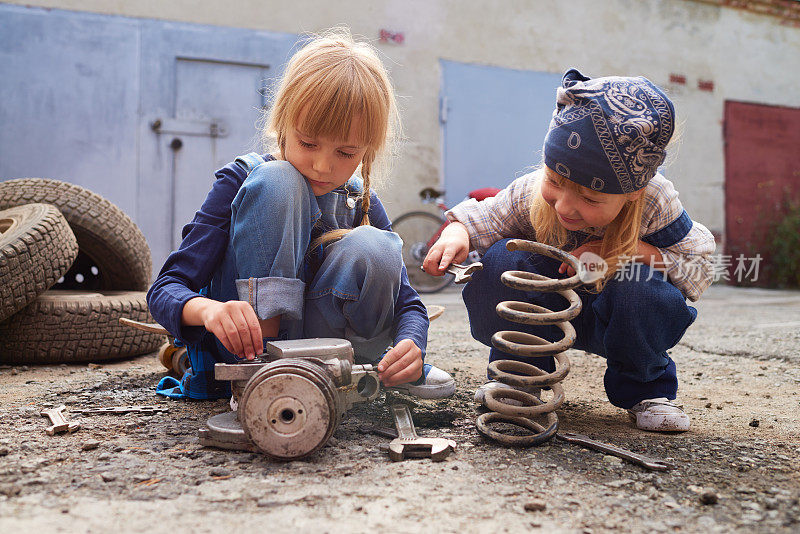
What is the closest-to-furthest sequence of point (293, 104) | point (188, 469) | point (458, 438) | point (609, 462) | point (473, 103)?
point (188, 469) < point (609, 462) < point (458, 438) < point (293, 104) < point (473, 103)

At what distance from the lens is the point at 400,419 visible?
5.31ft

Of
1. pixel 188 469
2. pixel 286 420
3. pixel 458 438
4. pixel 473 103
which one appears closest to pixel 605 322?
pixel 458 438

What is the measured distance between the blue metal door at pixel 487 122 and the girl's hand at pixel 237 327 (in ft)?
19.1

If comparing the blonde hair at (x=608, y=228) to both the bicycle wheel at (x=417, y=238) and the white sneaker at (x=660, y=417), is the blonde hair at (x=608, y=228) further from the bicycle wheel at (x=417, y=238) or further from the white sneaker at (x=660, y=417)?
the bicycle wheel at (x=417, y=238)

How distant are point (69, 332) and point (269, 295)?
58.3 inches

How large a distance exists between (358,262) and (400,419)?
17.1 inches

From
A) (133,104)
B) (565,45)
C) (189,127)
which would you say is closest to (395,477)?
(189,127)

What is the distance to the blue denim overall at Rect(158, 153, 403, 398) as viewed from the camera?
5.16 feet

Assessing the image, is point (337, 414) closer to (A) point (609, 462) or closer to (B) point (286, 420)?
(B) point (286, 420)

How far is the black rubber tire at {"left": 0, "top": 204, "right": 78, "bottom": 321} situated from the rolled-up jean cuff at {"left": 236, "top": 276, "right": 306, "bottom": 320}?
1.36m

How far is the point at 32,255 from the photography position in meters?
2.46

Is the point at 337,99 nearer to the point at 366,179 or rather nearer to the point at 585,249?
the point at 366,179

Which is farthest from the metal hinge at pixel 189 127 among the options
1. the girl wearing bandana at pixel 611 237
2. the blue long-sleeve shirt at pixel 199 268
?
the girl wearing bandana at pixel 611 237

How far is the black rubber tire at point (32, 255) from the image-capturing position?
240cm
